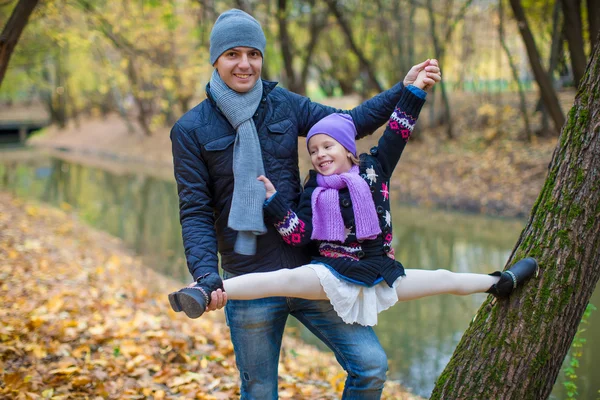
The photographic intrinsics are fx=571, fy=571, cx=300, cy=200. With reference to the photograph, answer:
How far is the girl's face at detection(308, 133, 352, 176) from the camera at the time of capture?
2.64 meters

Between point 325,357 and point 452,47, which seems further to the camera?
point 452,47

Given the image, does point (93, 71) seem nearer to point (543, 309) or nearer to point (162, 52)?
point (162, 52)

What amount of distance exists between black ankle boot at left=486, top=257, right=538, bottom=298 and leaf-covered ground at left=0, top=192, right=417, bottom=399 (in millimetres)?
1923

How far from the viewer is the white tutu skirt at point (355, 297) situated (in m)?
2.51

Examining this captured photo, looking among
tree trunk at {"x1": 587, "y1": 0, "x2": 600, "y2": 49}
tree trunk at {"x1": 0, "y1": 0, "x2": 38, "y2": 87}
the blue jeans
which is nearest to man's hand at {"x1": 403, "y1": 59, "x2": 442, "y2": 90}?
the blue jeans

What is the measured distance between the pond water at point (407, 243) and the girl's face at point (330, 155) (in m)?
3.51

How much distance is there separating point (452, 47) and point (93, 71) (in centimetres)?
1981

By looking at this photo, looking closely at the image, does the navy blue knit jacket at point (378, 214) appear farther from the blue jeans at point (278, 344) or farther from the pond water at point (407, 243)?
the pond water at point (407, 243)

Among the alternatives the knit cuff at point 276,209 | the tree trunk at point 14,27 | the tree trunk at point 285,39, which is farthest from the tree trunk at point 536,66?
the knit cuff at point 276,209

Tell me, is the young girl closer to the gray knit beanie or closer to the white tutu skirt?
the white tutu skirt

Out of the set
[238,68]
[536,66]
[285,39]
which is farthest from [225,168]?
[285,39]

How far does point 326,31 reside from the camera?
21406mm

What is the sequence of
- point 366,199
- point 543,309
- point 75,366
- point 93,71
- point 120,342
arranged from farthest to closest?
point 93,71
point 120,342
point 75,366
point 543,309
point 366,199

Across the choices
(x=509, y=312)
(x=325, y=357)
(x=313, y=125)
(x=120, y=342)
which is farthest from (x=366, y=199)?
(x=325, y=357)
